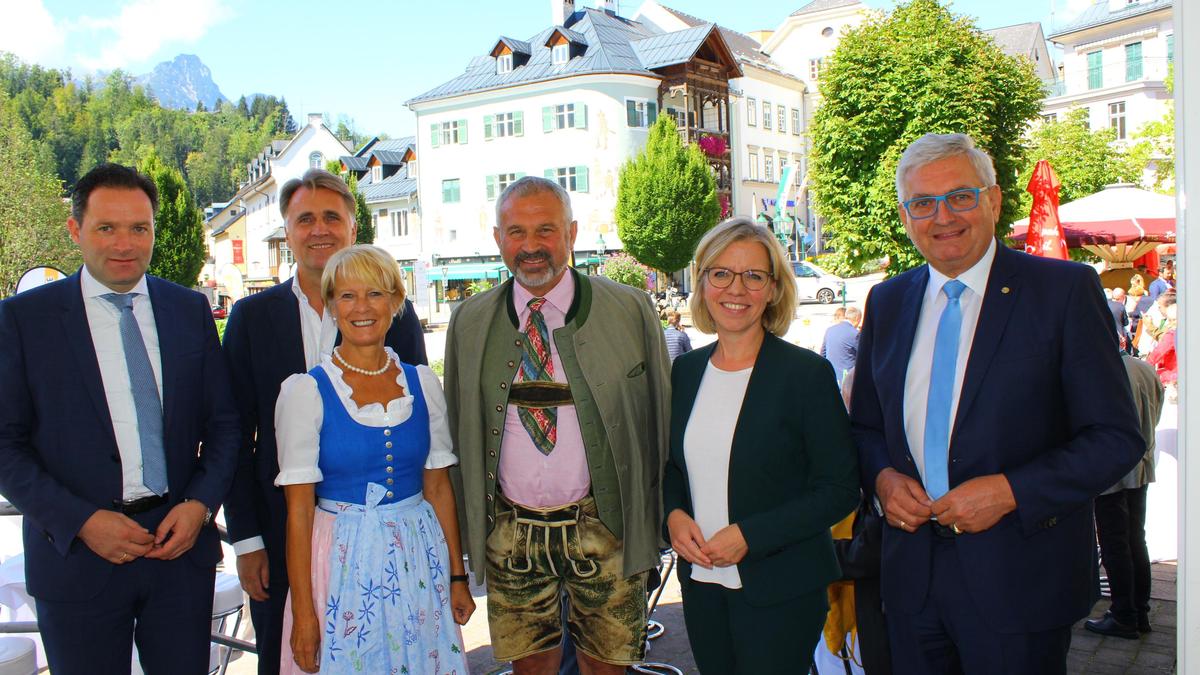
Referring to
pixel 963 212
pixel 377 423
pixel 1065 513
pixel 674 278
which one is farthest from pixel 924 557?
pixel 674 278

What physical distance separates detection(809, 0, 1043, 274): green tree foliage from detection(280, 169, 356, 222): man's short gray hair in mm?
16223

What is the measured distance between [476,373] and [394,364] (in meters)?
0.31

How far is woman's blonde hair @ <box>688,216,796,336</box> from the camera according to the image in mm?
2598

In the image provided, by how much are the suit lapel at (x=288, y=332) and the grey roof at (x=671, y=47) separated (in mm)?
36909

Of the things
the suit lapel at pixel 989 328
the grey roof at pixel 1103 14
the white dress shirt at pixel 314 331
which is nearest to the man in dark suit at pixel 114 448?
the white dress shirt at pixel 314 331

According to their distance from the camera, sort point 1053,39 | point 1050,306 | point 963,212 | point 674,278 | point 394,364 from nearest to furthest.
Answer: point 1050,306
point 963,212
point 394,364
point 674,278
point 1053,39

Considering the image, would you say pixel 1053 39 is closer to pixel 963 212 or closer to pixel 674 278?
pixel 674 278

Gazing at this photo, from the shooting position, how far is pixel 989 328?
7.47 feet

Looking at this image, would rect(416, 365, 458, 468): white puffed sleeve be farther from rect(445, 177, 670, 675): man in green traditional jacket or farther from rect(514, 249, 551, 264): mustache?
rect(514, 249, 551, 264): mustache

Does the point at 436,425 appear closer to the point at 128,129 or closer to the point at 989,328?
the point at 989,328

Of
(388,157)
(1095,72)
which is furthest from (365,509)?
(1095,72)

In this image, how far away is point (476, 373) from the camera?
3.01 metres

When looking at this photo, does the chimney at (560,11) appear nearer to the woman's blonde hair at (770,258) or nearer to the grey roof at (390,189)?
the grey roof at (390,189)

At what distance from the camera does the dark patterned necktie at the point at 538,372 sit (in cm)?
293
